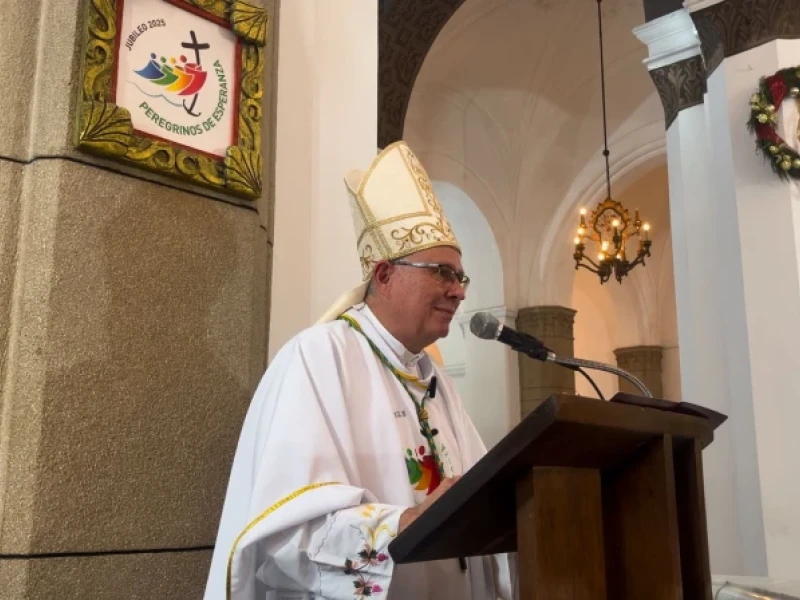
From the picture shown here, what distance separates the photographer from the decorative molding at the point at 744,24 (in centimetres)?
421

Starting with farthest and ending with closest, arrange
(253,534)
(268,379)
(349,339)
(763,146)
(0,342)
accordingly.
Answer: (763,146) < (349,339) < (268,379) < (0,342) < (253,534)

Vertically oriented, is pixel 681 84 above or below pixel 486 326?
above

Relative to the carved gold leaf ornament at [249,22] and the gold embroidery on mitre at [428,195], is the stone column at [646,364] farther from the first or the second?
the carved gold leaf ornament at [249,22]

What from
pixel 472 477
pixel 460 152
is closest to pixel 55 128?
pixel 472 477

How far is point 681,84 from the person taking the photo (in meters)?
5.43

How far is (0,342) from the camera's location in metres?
1.64

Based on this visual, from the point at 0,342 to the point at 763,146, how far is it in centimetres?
355

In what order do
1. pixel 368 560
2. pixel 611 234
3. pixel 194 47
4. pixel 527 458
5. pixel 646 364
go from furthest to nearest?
pixel 646 364 → pixel 611 234 → pixel 194 47 → pixel 368 560 → pixel 527 458

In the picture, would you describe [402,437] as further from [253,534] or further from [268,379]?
[253,534]

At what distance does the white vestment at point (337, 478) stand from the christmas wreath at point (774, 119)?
8.67ft

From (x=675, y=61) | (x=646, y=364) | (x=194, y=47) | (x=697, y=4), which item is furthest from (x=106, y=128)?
(x=646, y=364)

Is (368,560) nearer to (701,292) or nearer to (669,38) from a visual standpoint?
(701,292)

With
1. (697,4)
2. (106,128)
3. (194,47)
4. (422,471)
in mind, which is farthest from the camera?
(697,4)

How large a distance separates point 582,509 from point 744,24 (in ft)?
12.7
